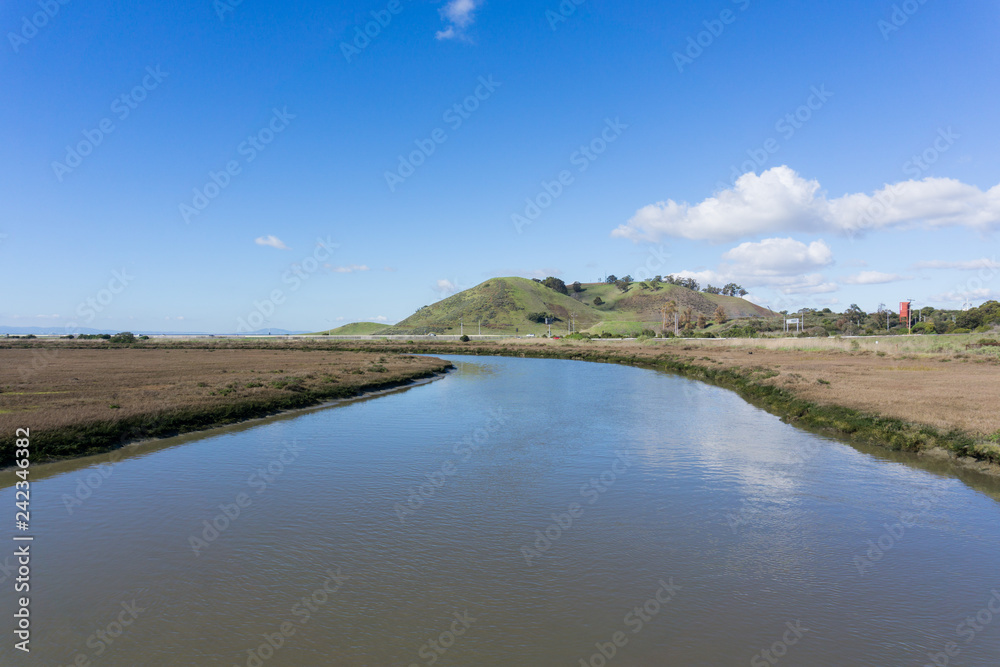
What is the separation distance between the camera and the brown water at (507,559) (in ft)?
29.3

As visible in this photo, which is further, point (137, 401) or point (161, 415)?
point (137, 401)

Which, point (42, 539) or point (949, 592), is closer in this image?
point (949, 592)

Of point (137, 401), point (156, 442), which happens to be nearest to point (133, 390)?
point (137, 401)

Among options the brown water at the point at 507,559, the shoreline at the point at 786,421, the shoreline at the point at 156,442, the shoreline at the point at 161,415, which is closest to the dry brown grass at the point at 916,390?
the shoreline at the point at 786,421

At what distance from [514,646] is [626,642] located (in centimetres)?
187

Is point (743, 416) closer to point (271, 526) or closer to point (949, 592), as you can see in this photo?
point (949, 592)

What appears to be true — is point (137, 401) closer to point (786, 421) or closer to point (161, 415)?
point (161, 415)

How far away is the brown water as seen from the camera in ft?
29.3

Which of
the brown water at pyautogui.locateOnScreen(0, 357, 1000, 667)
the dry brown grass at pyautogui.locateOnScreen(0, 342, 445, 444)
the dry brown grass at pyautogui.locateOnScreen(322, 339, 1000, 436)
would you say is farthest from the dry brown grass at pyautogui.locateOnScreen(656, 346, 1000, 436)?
the dry brown grass at pyautogui.locateOnScreen(0, 342, 445, 444)

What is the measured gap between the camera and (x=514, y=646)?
8.85 m

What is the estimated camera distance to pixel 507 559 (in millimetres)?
12195

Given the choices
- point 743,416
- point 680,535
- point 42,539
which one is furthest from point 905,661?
point 743,416

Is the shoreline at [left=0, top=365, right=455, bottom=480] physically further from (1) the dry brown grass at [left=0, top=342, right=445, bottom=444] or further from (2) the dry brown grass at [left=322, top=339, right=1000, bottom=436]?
(2) the dry brown grass at [left=322, top=339, right=1000, bottom=436]

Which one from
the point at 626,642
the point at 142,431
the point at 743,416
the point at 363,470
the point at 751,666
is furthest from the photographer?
the point at 743,416
